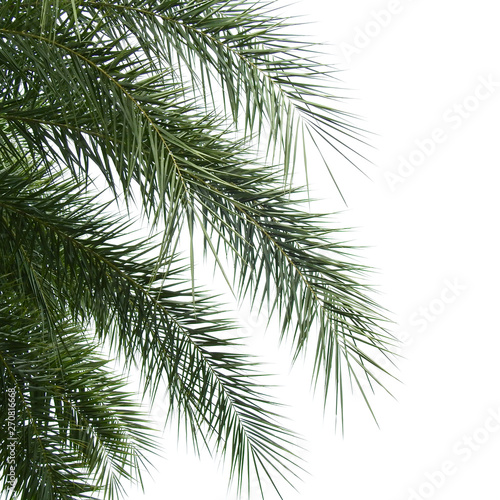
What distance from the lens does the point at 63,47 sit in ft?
7.66

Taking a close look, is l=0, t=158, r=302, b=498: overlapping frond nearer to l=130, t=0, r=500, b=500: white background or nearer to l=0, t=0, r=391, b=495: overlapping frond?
l=0, t=0, r=391, b=495: overlapping frond

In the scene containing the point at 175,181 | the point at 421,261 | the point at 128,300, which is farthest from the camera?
the point at 421,261

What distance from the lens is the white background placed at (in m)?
16.5

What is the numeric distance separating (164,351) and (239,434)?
1.89 ft

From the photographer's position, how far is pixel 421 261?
18.9 metres

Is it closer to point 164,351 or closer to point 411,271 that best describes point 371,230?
point 411,271

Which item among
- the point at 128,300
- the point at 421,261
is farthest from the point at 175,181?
the point at 421,261

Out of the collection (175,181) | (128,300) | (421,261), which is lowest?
(128,300)

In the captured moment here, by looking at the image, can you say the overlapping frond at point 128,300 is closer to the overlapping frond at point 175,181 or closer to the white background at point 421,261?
the overlapping frond at point 175,181

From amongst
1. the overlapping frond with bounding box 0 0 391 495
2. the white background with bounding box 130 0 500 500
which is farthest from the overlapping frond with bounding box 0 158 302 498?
the white background with bounding box 130 0 500 500

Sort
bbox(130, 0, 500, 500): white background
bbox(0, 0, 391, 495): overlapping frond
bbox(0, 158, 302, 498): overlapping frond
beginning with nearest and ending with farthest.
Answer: bbox(0, 0, 391, 495): overlapping frond < bbox(0, 158, 302, 498): overlapping frond < bbox(130, 0, 500, 500): white background

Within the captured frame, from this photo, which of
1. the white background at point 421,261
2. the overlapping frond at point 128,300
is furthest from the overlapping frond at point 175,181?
the white background at point 421,261

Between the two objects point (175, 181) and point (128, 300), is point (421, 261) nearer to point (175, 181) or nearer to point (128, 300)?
point (128, 300)

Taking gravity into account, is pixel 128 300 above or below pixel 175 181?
below
